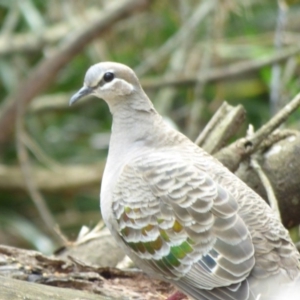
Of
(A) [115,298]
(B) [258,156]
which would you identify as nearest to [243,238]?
(A) [115,298]

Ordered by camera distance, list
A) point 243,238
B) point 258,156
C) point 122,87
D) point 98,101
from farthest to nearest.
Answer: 1. point 98,101
2. point 258,156
3. point 122,87
4. point 243,238

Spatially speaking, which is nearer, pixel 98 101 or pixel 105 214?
pixel 105 214

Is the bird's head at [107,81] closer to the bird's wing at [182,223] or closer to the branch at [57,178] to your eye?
the bird's wing at [182,223]

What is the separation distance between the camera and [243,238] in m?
2.47

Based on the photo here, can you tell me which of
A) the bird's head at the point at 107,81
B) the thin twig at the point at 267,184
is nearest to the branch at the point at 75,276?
the thin twig at the point at 267,184

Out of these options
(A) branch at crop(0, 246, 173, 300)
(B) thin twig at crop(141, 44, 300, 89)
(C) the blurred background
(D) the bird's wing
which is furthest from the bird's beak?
(B) thin twig at crop(141, 44, 300, 89)

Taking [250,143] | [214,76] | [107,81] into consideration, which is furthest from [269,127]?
[214,76]

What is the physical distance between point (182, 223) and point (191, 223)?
36 mm

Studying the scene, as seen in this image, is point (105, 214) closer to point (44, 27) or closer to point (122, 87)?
point (122, 87)

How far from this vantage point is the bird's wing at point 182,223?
97.0 inches

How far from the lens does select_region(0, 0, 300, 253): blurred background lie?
5574 mm

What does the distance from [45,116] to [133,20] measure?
1.29 meters

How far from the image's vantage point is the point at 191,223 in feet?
8.34

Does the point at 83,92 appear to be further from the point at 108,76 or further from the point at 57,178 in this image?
the point at 57,178
